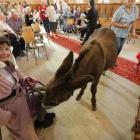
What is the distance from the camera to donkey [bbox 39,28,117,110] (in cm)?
221

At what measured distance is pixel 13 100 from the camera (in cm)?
186

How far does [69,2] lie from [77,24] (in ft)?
13.6

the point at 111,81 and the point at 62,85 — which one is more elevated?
the point at 62,85

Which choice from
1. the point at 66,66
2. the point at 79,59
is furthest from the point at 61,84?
the point at 79,59

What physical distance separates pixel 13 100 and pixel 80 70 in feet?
3.14

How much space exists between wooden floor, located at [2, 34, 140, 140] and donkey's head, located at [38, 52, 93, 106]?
24.6 inches

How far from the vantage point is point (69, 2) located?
13406 mm

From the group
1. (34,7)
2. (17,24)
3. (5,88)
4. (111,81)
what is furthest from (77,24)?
(5,88)

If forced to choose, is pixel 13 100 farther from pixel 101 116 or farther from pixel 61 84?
pixel 101 116

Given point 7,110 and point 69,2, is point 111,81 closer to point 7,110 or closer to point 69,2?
point 7,110

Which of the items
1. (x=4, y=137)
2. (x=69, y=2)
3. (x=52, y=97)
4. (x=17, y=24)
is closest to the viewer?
(x=52, y=97)

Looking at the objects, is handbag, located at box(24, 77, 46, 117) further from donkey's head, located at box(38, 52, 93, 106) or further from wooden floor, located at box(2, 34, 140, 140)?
wooden floor, located at box(2, 34, 140, 140)

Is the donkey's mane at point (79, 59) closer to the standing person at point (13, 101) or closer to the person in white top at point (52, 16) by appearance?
the standing person at point (13, 101)

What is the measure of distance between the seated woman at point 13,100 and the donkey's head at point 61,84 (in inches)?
11.6
